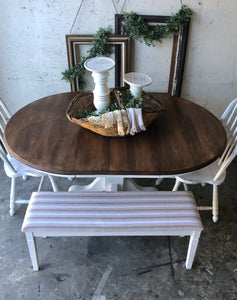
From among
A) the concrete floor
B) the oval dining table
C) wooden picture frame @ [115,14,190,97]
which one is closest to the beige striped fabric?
the oval dining table

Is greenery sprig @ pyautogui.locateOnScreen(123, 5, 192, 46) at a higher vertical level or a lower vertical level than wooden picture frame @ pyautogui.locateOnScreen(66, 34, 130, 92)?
higher

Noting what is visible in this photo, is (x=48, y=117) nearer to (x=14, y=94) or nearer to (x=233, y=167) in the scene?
(x=14, y=94)

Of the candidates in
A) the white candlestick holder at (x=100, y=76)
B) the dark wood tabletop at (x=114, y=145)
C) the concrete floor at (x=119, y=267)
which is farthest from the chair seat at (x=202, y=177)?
the white candlestick holder at (x=100, y=76)

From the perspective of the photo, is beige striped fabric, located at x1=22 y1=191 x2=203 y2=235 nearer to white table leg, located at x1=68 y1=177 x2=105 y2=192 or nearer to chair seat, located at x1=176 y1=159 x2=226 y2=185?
chair seat, located at x1=176 y1=159 x2=226 y2=185

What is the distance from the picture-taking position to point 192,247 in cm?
162

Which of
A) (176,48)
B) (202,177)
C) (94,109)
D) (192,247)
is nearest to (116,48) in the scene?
(176,48)

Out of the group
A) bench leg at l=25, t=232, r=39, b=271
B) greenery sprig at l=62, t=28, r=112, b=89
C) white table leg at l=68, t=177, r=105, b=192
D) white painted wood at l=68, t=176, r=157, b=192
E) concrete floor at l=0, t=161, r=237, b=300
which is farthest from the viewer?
greenery sprig at l=62, t=28, r=112, b=89

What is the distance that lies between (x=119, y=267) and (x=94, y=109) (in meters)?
1.06

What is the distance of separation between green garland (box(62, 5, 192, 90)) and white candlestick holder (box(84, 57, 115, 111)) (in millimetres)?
706

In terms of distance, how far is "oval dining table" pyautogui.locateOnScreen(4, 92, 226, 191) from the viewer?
4.70 feet

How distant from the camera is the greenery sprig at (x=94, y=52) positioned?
2.29 m

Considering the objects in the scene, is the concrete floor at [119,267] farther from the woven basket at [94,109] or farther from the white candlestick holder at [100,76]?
the white candlestick holder at [100,76]

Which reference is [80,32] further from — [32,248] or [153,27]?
[32,248]

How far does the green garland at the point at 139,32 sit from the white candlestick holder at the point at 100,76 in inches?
27.8
